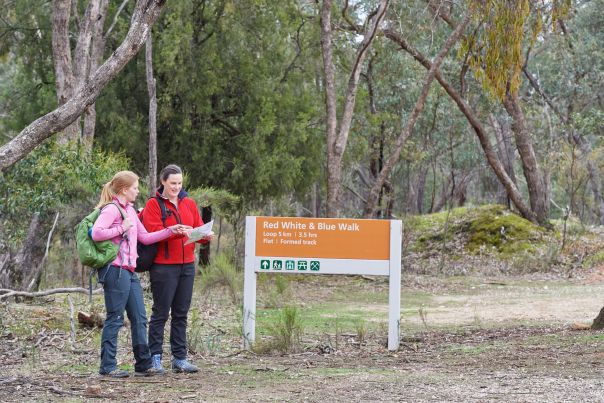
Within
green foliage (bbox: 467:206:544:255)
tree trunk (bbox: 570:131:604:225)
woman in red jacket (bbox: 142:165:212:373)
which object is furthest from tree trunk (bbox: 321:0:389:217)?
tree trunk (bbox: 570:131:604:225)

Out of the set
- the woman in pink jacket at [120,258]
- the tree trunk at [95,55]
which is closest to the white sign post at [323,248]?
the woman in pink jacket at [120,258]

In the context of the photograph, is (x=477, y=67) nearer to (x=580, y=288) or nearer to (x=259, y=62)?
(x=580, y=288)

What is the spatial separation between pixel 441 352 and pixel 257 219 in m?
2.39

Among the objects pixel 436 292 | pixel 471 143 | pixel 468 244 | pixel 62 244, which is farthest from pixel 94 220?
pixel 471 143

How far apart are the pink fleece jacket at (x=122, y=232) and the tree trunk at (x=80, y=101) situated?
79 centimetres

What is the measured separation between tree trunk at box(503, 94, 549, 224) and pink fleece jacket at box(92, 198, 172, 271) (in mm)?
19483

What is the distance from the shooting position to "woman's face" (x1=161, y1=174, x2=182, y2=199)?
8.34m

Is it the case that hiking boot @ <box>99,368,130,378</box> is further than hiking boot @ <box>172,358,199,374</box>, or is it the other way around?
hiking boot @ <box>172,358,199,374</box>

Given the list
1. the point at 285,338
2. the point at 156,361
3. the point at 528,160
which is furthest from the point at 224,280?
the point at 528,160

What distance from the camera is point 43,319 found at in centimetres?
1177

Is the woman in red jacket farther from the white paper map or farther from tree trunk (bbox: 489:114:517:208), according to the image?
tree trunk (bbox: 489:114:517:208)

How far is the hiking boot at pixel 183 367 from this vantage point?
27.9 feet

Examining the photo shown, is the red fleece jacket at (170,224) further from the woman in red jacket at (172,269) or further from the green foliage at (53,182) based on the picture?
the green foliage at (53,182)

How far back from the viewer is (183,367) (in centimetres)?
850
